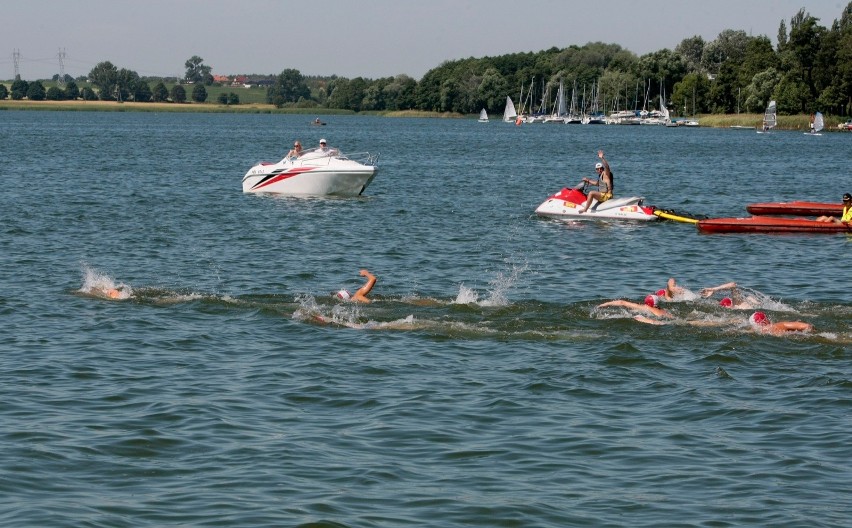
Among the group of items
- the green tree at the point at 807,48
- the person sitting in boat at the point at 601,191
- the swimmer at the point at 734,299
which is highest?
the green tree at the point at 807,48

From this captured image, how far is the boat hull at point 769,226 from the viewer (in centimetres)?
3403

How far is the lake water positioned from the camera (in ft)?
38.1

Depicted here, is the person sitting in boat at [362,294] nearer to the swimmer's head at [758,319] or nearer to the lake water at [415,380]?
the lake water at [415,380]

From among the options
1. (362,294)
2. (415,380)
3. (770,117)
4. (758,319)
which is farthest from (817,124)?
(415,380)

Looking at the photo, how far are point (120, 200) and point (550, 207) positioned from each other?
15.9 meters

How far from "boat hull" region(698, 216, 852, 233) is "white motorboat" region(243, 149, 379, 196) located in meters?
13.3

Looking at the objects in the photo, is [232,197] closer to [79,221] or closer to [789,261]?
[79,221]

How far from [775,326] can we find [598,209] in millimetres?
18319

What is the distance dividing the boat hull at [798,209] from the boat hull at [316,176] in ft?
43.9

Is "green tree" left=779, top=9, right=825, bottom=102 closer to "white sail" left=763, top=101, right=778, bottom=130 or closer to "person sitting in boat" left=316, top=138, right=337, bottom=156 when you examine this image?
"white sail" left=763, top=101, right=778, bottom=130

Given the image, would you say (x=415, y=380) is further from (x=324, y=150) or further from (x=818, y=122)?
(x=818, y=122)

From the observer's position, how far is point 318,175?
142ft

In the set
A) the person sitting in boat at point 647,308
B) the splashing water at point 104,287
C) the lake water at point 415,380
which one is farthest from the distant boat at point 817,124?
the splashing water at point 104,287

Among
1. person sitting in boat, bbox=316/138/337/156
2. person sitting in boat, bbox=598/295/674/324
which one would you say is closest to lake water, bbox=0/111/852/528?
person sitting in boat, bbox=598/295/674/324
